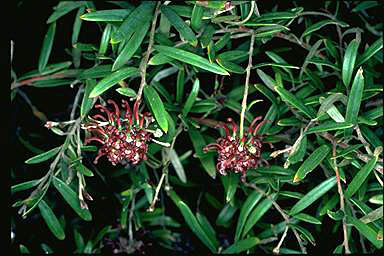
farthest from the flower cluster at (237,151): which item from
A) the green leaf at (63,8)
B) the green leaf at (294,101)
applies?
the green leaf at (63,8)

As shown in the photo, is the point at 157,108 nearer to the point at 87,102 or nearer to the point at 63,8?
the point at 87,102

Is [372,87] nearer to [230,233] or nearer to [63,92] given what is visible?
[230,233]

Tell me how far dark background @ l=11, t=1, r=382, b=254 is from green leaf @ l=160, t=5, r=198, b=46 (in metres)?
0.29

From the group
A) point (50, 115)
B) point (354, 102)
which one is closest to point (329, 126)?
point (354, 102)

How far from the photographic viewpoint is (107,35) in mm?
907

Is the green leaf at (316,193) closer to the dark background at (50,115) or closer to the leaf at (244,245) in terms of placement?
the leaf at (244,245)

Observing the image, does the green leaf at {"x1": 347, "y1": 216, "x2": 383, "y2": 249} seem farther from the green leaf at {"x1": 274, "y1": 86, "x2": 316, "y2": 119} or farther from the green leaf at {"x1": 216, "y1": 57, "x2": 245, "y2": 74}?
the green leaf at {"x1": 216, "y1": 57, "x2": 245, "y2": 74}

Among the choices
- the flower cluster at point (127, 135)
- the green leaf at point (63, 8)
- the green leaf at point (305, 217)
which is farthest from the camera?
the green leaf at point (63, 8)

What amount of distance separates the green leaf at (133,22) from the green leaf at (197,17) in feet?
0.28

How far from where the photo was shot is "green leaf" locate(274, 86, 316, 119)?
81cm

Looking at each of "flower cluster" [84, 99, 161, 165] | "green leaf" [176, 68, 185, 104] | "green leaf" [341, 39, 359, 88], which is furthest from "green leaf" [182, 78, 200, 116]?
"green leaf" [341, 39, 359, 88]

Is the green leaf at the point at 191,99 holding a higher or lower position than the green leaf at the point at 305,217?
higher

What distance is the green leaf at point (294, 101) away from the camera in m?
0.81

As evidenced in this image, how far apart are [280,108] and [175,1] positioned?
27cm
